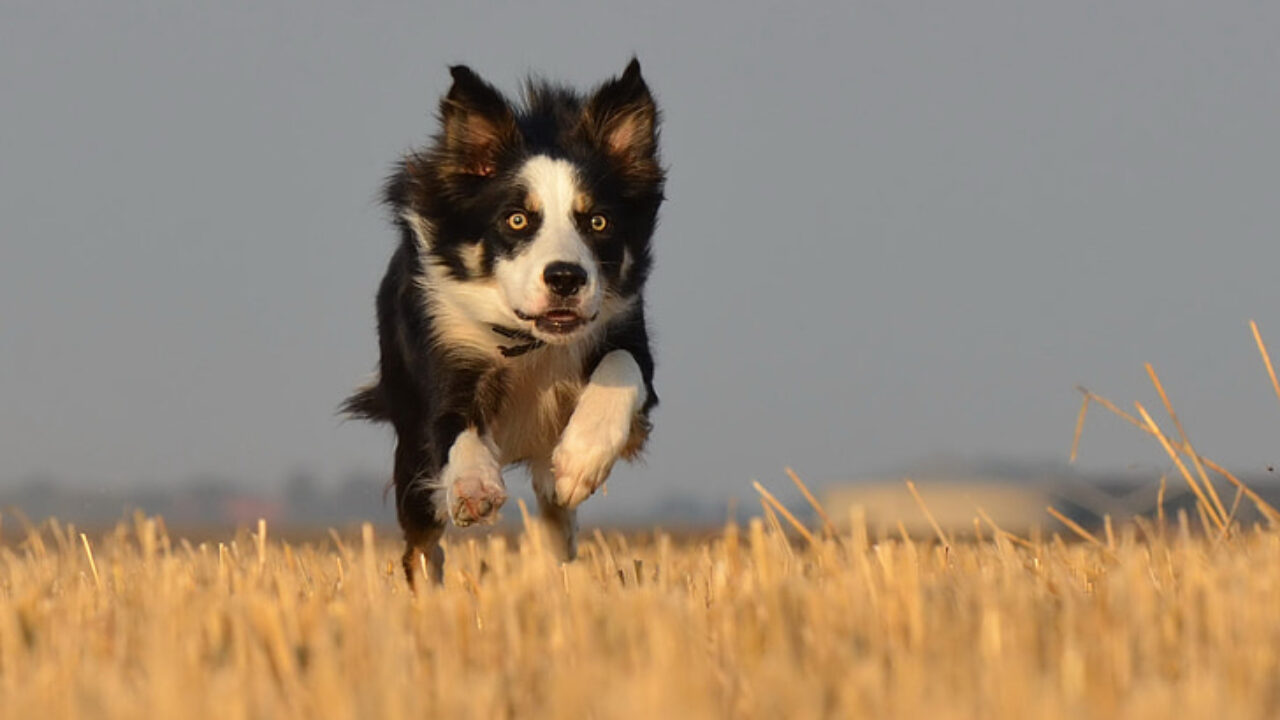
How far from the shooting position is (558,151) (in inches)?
243

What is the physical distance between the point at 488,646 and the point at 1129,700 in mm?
1227

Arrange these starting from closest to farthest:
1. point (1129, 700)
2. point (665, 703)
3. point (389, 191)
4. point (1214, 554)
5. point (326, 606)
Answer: point (665, 703)
point (1129, 700)
point (326, 606)
point (1214, 554)
point (389, 191)

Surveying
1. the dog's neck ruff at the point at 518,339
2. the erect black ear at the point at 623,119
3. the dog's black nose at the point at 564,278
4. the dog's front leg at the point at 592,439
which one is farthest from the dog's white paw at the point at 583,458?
the erect black ear at the point at 623,119

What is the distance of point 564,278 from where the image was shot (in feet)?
18.0

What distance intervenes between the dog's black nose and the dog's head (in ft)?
0.22

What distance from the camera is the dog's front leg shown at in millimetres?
5461

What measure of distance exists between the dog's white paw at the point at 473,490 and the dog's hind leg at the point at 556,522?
91cm

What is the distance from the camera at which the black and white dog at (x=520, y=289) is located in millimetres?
5648

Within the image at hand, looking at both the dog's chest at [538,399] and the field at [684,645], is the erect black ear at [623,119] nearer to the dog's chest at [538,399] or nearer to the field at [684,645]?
the dog's chest at [538,399]

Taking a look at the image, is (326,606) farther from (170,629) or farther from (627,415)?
(627,415)

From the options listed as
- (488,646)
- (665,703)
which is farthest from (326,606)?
(665,703)

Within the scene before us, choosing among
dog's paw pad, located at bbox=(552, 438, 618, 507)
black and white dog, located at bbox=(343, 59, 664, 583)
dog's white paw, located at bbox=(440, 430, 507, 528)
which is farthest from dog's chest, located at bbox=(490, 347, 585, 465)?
dog's paw pad, located at bbox=(552, 438, 618, 507)

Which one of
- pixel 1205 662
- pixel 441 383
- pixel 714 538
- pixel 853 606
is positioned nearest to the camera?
pixel 1205 662

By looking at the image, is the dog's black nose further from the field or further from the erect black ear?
the field
